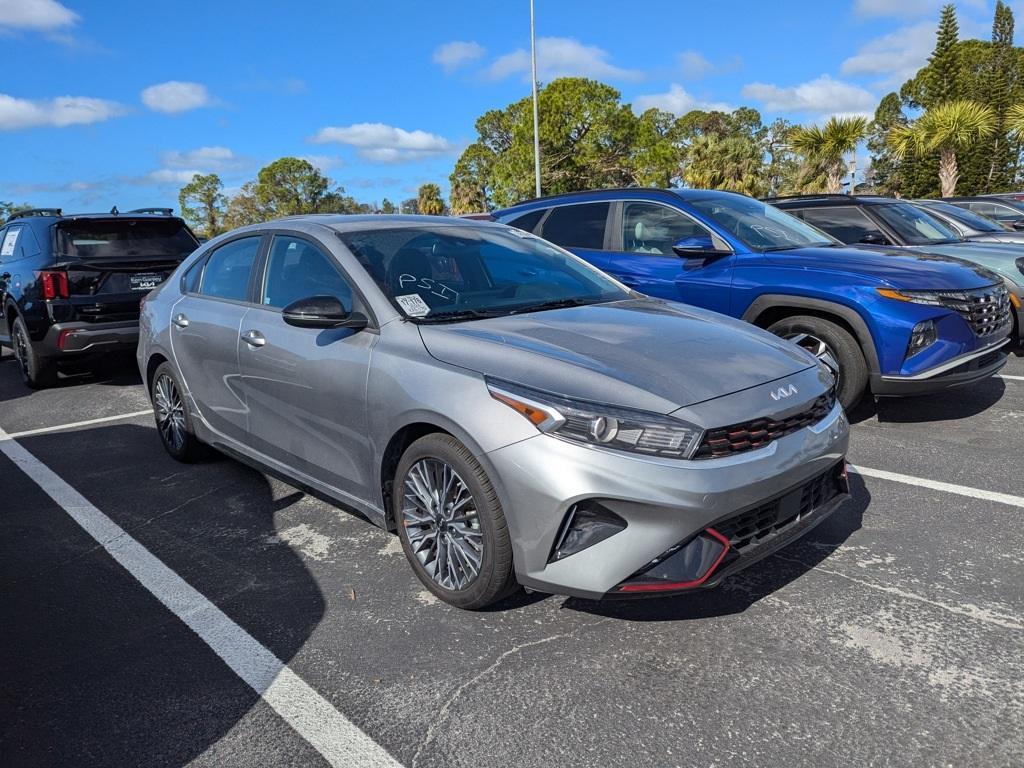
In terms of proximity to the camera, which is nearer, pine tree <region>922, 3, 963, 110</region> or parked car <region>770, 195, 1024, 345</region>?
parked car <region>770, 195, 1024, 345</region>

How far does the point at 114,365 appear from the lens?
9461 mm

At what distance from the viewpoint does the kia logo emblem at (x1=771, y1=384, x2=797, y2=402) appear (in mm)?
2859

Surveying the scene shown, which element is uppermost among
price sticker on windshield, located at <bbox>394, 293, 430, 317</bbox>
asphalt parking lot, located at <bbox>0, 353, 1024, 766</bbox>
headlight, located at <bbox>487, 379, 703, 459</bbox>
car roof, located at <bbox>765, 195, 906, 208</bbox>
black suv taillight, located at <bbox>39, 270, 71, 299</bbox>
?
car roof, located at <bbox>765, 195, 906, 208</bbox>

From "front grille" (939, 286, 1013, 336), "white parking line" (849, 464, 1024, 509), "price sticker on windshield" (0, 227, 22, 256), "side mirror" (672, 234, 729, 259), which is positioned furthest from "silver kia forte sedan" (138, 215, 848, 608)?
"price sticker on windshield" (0, 227, 22, 256)

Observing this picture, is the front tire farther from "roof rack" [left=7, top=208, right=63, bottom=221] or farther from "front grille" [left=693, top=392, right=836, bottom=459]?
"roof rack" [left=7, top=208, right=63, bottom=221]

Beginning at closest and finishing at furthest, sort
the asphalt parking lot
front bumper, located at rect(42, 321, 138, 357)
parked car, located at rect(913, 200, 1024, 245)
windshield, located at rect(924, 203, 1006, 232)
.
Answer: the asphalt parking lot → front bumper, located at rect(42, 321, 138, 357) → parked car, located at rect(913, 200, 1024, 245) → windshield, located at rect(924, 203, 1006, 232)

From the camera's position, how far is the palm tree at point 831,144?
26688mm

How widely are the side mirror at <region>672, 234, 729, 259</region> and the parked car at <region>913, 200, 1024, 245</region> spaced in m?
4.56

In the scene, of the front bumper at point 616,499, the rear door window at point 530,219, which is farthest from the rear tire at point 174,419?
the rear door window at point 530,219

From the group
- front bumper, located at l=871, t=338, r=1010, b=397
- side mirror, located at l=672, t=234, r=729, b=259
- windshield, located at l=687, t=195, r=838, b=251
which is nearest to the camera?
front bumper, located at l=871, t=338, r=1010, b=397

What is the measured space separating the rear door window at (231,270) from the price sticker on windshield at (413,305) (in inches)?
49.3

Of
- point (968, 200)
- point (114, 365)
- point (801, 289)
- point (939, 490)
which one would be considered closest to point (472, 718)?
point (939, 490)

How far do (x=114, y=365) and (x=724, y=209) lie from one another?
292 inches

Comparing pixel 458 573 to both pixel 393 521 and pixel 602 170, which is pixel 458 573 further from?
pixel 602 170
